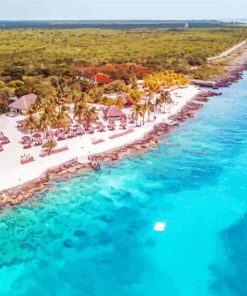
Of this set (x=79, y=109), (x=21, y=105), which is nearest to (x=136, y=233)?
(x=79, y=109)

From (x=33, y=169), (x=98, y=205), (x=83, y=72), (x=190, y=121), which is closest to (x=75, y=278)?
(x=98, y=205)

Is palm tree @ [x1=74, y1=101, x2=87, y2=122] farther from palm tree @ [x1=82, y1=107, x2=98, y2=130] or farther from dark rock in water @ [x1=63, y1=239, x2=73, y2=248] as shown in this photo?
dark rock in water @ [x1=63, y1=239, x2=73, y2=248]

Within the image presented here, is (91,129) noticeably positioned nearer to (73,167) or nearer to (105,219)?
(73,167)

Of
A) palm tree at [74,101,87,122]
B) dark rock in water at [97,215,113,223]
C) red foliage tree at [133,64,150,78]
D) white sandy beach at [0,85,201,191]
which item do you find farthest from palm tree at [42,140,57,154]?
red foliage tree at [133,64,150,78]

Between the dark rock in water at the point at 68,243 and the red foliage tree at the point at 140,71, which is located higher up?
the red foliage tree at the point at 140,71

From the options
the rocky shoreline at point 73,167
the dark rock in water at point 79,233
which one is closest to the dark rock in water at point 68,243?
the dark rock in water at point 79,233

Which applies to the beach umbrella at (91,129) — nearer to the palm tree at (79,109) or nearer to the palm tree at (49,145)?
the palm tree at (79,109)
